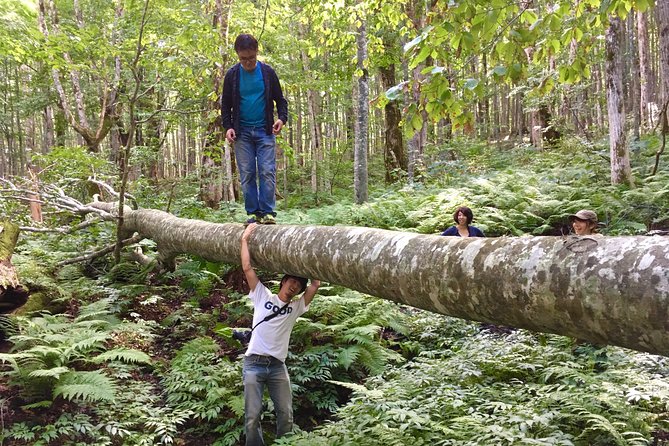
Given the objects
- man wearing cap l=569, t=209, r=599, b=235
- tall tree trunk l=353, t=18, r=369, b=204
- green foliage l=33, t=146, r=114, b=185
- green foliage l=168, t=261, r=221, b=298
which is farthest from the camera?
tall tree trunk l=353, t=18, r=369, b=204

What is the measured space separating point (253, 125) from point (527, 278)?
463 cm

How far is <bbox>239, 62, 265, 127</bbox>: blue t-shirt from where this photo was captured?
5.79 m

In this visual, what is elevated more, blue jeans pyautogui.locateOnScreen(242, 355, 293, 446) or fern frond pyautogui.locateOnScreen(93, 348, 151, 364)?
fern frond pyautogui.locateOnScreen(93, 348, 151, 364)

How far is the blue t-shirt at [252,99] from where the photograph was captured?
579cm

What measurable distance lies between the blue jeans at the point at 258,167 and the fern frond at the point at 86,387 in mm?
2484

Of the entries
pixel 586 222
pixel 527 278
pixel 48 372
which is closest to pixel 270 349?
pixel 48 372

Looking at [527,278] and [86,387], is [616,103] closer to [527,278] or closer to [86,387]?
[527,278]

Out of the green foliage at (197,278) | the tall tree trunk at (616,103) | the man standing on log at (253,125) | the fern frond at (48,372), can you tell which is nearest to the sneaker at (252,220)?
the man standing on log at (253,125)

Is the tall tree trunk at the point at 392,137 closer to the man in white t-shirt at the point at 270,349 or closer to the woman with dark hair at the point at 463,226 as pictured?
the woman with dark hair at the point at 463,226

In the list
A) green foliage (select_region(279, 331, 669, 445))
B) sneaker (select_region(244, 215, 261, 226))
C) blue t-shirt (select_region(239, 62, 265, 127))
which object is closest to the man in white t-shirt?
sneaker (select_region(244, 215, 261, 226))

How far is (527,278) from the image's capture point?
187 cm

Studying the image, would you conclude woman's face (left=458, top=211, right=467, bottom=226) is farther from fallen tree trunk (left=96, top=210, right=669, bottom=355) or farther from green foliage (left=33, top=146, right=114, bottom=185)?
green foliage (left=33, top=146, right=114, bottom=185)

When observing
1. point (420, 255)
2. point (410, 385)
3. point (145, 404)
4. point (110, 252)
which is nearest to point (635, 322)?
point (420, 255)

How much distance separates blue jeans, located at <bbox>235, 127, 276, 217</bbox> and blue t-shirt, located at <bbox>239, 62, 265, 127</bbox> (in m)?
0.11
